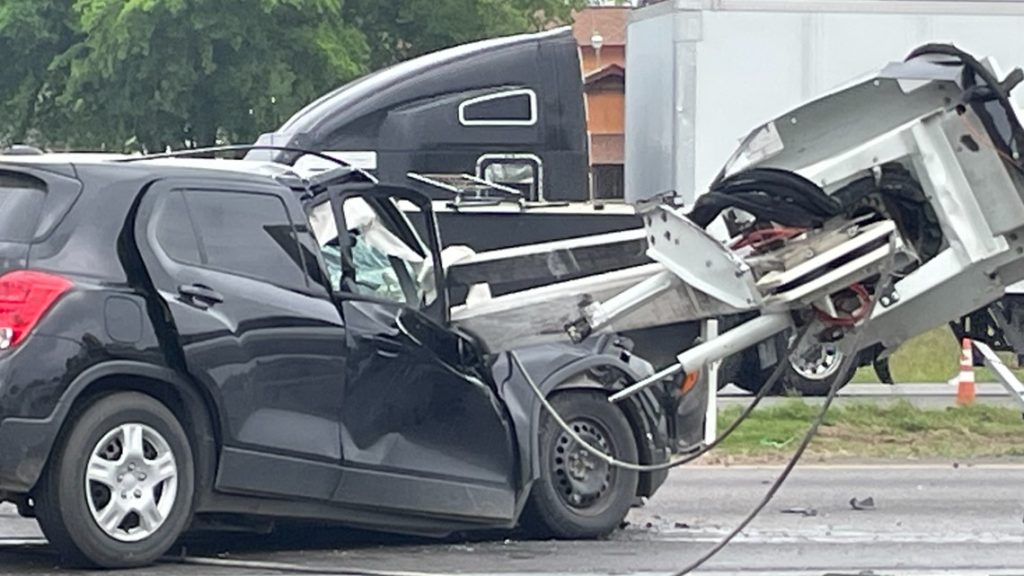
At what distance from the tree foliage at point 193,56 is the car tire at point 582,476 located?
773 inches

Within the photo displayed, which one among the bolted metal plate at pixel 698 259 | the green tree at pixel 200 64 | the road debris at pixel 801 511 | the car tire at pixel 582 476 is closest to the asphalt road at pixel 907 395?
the road debris at pixel 801 511

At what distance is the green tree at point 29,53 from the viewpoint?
31766mm

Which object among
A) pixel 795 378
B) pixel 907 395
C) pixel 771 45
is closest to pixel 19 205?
pixel 795 378

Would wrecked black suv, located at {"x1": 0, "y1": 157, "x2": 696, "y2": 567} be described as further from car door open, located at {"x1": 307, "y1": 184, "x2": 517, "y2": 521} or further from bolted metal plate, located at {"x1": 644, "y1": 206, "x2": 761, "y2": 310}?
bolted metal plate, located at {"x1": 644, "y1": 206, "x2": 761, "y2": 310}

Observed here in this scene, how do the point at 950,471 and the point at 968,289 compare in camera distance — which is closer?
the point at 968,289

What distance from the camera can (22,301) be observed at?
323 inches

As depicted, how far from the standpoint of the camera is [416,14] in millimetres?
32688

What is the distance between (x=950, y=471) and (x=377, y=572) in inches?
254

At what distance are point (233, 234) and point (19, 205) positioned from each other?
3.04 feet

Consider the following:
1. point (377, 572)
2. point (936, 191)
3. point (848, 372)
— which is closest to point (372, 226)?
point (377, 572)

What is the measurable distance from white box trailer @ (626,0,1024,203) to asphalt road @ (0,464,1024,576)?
5034 millimetres

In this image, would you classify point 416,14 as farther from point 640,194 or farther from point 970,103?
point 970,103

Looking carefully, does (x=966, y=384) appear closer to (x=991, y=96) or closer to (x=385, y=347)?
(x=385, y=347)

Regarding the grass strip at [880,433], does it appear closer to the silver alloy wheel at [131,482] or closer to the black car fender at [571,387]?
the black car fender at [571,387]
